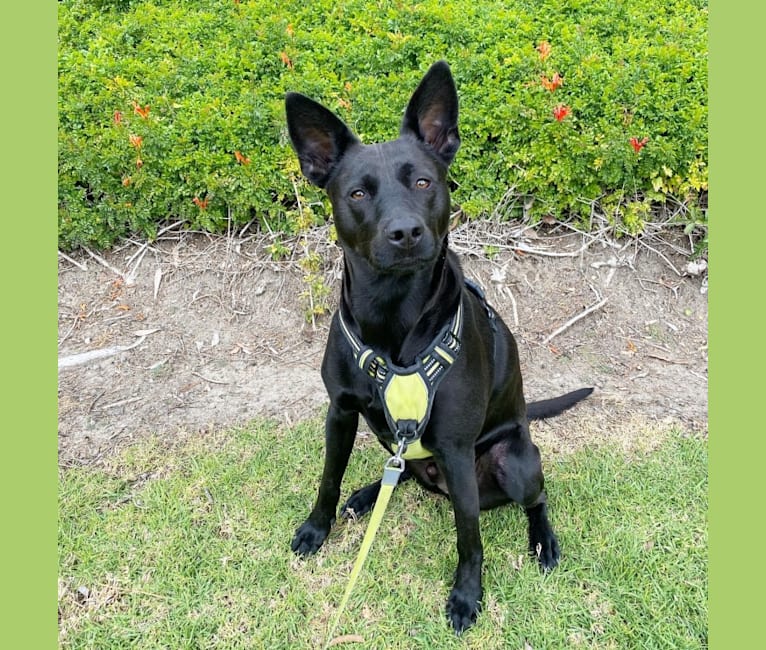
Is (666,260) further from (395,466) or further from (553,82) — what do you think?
(395,466)

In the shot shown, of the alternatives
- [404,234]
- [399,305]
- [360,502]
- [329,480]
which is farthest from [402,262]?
[360,502]

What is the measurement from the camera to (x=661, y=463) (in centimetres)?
294

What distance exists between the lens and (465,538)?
227 cm

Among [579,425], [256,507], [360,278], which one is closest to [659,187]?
[579,425]

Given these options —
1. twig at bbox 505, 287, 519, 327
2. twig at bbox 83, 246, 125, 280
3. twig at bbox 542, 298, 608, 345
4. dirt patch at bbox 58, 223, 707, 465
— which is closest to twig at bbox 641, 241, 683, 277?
dirt patch at bbox 58, 223, 707, 465

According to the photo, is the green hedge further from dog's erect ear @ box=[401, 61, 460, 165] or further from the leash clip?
the leash clip

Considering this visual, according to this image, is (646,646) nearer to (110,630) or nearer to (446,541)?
(446,541)

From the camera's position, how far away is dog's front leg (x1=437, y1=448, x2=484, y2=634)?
7.12 feet

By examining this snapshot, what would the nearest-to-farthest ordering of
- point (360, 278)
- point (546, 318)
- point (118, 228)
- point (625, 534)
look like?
point (360, 278), point (625, 534), point (546, 318), point (118, 228)

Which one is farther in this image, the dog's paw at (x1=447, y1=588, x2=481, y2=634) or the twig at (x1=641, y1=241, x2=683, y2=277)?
the twig at (x1=641, y1=241, x2=683, y2=277)

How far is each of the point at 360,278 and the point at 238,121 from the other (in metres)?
2.50

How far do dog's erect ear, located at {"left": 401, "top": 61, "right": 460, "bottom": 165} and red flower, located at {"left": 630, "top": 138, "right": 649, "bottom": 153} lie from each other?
199 centimetres

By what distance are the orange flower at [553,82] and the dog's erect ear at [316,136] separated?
88.4 inches

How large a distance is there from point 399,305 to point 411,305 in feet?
0.14
